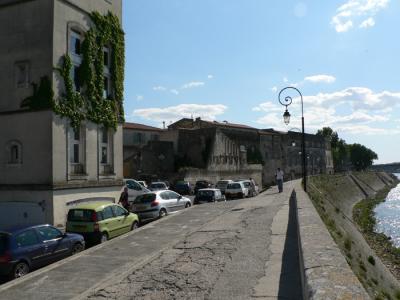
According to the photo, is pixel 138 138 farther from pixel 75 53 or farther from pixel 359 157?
pixel 359 157

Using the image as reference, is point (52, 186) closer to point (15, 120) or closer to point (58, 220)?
point (58, 220)

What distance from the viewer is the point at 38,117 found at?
20.4m

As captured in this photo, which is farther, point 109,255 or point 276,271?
point 109,255

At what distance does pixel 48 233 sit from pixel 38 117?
28.2ft

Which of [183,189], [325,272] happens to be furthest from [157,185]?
[325,272]

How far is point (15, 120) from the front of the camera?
20938 mm

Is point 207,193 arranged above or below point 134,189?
below

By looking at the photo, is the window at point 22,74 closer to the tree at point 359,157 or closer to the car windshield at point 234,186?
the car windshield at point 234,186

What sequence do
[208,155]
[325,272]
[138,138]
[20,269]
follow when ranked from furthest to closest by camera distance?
[138,138] < [208,155] < [20,269] < [325,272]

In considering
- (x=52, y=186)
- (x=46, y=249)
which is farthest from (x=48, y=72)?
(x=46, y=249)

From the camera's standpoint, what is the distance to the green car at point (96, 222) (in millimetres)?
15742

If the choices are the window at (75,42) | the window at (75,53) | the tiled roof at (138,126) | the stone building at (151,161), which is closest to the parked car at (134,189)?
the window at (75,53)

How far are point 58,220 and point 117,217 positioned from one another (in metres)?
4.62

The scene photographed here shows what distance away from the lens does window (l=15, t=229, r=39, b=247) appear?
39.3 feet
